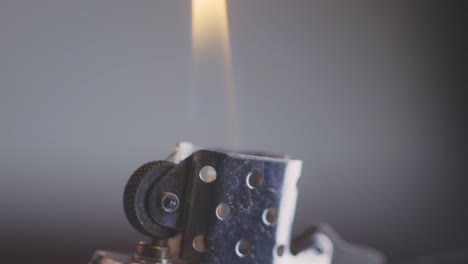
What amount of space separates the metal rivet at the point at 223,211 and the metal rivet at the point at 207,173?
28 millimetres

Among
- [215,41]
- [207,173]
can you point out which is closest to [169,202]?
[207,173]

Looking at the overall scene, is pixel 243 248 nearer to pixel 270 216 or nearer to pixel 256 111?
pixel 270 216

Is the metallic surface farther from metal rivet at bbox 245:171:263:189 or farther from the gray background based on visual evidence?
the gray background

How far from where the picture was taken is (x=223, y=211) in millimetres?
616

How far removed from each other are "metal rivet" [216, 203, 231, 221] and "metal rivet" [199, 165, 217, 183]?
0.03 metres

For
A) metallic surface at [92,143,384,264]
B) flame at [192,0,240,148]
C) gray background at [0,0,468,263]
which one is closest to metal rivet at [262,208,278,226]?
metallic surface at [92,143,384,264]

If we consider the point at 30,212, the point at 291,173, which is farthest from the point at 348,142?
the point at 291,173

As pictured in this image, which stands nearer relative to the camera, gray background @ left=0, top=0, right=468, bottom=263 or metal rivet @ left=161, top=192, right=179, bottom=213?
metal rivet @ left=161, top=192, right=179, bottom=213

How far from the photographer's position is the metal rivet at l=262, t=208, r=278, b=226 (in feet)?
2.03

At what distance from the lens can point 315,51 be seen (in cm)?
147

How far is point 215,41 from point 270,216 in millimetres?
516

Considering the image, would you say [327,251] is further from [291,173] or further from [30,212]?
[30,212]

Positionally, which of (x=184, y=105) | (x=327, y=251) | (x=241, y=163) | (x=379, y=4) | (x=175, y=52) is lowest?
(x=327, y=251)

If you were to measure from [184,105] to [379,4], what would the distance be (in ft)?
2.13
